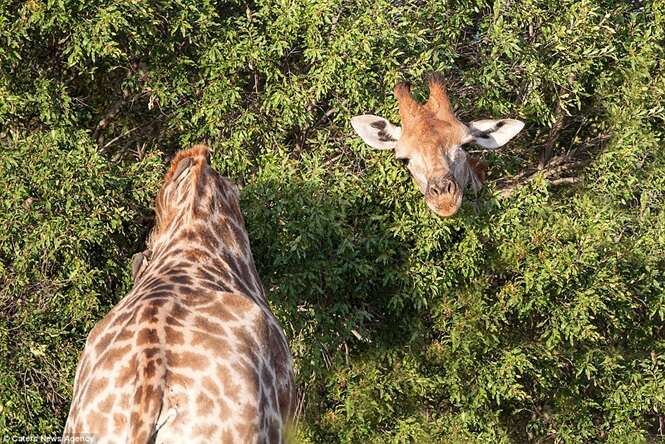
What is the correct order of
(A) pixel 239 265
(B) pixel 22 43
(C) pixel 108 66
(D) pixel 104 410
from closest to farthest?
(D) pixel 104 410 → (A) pixel 239 265 → (B) pixel 22 43 → (C) pixel 108 66

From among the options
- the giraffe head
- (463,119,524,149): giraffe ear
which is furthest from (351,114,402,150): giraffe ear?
the giraffe head

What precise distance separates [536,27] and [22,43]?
4.46m

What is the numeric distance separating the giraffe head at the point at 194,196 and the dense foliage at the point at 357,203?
1341 millimetres

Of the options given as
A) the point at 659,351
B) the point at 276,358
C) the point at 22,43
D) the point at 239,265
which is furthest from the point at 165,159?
the point at 659,351

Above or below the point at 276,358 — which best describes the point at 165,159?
below

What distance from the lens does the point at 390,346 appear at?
9938 mm

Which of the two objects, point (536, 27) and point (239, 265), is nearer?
point (239, 265)

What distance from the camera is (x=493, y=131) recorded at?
30.0ft

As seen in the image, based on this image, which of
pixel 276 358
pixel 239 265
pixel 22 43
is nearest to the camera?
pixel 276 358

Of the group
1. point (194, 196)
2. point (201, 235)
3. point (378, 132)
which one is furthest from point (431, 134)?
point (201, 235)

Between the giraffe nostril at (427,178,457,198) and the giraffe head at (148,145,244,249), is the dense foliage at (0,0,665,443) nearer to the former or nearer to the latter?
the giraffe nostril at (427,178,457,198)

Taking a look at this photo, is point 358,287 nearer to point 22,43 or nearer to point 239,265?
point 239,265

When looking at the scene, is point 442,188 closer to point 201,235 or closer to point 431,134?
point 431,134

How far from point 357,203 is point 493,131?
130cm
